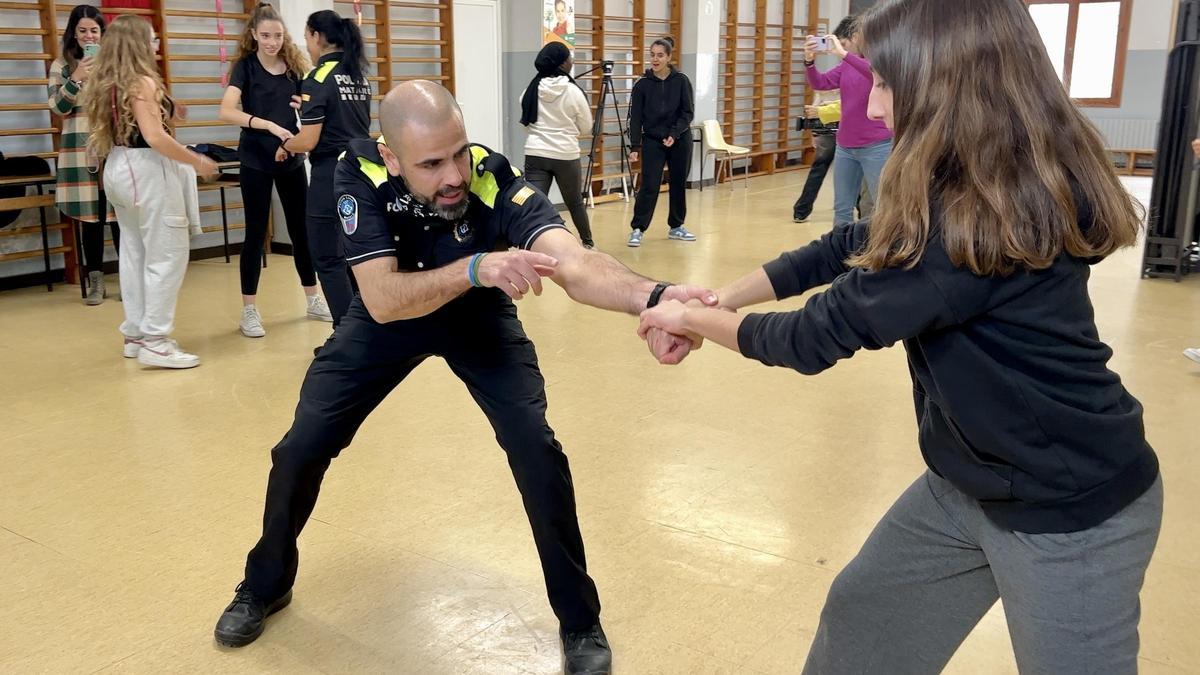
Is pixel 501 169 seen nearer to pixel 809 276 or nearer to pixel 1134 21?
pixel 809 276

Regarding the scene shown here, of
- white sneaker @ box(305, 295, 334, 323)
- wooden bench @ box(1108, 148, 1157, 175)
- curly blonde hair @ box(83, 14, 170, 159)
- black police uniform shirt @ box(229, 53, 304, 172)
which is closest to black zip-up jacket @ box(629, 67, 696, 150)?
white sneaker @ box(305, 295, 334, 323)

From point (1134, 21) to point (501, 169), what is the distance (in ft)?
45.5

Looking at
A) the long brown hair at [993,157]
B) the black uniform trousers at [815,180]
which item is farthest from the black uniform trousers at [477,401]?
the black uniform trousers at [815,180]

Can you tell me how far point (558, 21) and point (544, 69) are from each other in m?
2.60

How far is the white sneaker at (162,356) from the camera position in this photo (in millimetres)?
4648

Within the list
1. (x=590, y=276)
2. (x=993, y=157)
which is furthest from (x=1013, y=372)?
(x=590, y=276)

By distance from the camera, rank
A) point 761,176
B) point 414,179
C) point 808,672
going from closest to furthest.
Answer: point 808,672, point 414,179, point 761,176

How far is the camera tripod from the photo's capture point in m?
9.96

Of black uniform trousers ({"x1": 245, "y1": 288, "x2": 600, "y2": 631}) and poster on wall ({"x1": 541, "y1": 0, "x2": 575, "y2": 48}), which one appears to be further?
poster on wall ({"x1": 541, "y1": 0, "x2": 575, "y2": 48})

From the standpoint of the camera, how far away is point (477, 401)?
2330mm

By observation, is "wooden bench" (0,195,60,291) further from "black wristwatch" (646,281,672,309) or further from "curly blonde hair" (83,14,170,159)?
"black wristwatch" (646,281,672,309)

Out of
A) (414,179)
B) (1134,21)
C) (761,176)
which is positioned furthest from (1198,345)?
(1134,21)

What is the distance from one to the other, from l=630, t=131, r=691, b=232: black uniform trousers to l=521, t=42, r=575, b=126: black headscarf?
1.28 metres

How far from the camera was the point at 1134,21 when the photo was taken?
44.4 ft
